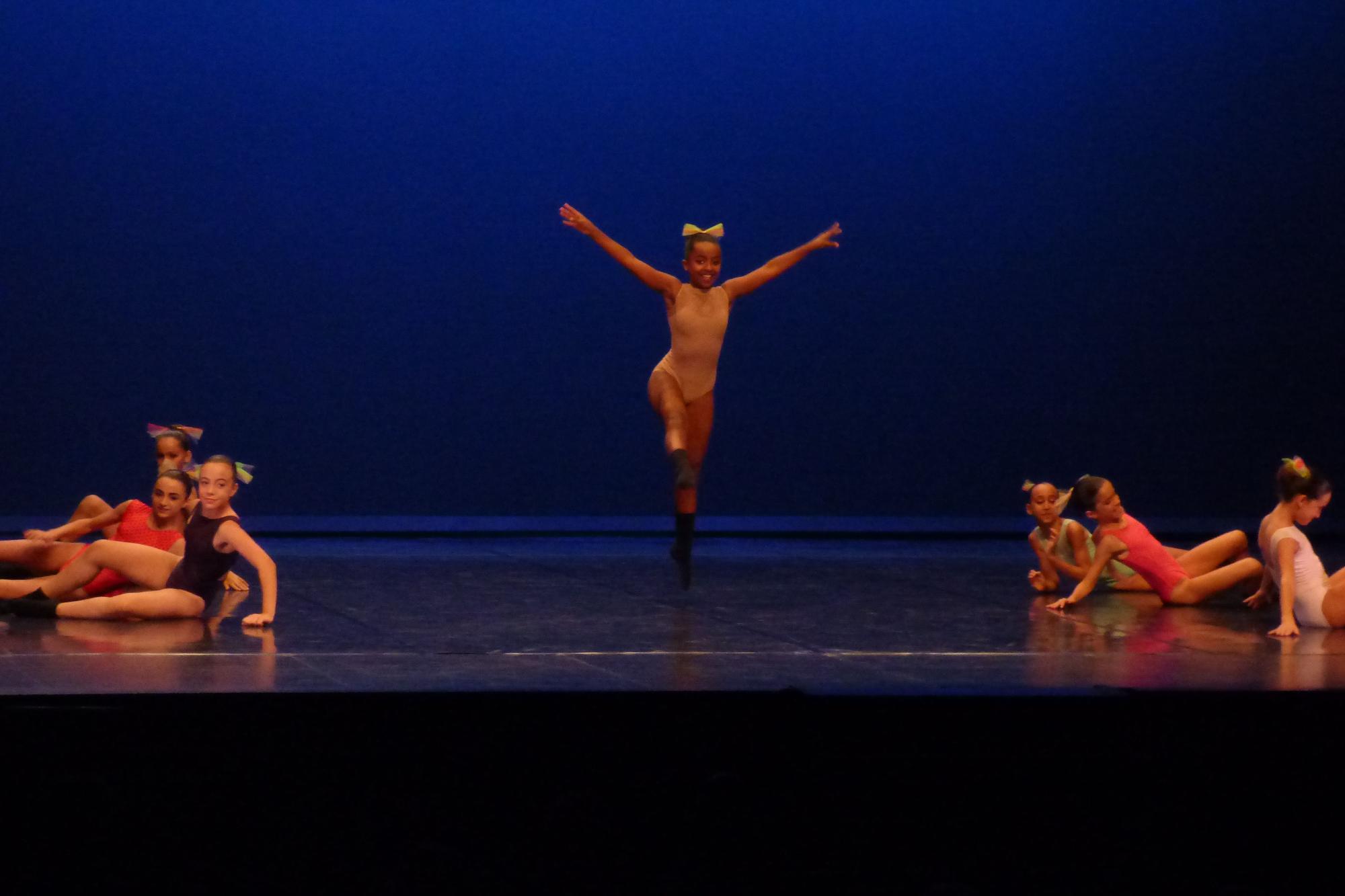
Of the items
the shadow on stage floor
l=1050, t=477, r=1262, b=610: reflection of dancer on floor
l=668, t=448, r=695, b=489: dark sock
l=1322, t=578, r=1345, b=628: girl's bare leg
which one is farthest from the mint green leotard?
the shadow on stage floor

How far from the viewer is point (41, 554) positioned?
212 inches

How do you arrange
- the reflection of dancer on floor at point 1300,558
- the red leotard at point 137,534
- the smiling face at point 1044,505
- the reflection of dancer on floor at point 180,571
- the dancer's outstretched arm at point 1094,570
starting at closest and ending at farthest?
the reflection of dancer on floor at point 180,571
the reflection of dancer on floor at point 1300,558
the red leotard at point 137,534
the dancer's outstretched arm at point 1094,570
the smiling face at point 1044,505

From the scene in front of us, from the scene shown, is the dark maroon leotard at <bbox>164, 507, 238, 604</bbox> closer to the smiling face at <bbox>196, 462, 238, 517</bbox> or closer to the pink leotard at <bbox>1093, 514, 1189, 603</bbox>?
the smiling face at <bbox>196, 462, 238, 517</bbox>

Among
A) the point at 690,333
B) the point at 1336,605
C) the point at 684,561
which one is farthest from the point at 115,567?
the point at 1336,605

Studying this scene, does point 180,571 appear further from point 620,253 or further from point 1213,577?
point 1213,577

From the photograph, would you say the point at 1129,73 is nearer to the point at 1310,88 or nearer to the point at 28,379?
the point at 1310,88

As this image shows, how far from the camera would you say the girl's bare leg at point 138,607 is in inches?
189

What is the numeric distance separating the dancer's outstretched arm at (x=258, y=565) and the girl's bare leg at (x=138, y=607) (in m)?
0.23

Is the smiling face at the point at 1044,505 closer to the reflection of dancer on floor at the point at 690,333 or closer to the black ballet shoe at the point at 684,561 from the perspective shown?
the reflection of dancer on floor at the point at 690,333

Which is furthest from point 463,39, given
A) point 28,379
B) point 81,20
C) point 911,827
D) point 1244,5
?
point 911,827

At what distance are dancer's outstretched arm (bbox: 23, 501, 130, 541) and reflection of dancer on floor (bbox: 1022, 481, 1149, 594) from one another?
3.62 metres

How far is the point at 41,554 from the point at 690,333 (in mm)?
2581

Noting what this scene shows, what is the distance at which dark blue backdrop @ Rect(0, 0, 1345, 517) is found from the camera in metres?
7.76

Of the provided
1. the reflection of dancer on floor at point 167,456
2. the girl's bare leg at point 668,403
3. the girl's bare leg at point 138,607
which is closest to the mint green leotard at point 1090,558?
the girl's bare leg at point 668,403
